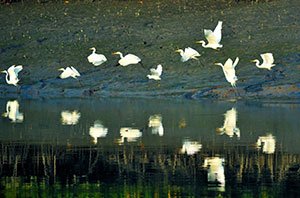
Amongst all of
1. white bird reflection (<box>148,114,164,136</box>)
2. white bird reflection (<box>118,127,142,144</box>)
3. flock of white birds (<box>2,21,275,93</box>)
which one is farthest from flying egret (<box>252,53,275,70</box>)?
white bird reflection (<box>118,127,142,144</box>)

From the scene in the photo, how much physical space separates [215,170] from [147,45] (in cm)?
1832

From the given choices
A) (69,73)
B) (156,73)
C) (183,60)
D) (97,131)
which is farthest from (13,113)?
(183,60)

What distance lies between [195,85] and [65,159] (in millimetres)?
13824

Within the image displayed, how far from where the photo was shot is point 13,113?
24797mm

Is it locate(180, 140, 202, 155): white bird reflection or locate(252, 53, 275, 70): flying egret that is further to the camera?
locate(252, 53, 275, 70): flying egret

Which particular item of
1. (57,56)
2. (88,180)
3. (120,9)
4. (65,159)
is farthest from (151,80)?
(88,180)

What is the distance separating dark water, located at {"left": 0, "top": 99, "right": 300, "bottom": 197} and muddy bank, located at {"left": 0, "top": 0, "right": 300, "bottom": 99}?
11.8 ft

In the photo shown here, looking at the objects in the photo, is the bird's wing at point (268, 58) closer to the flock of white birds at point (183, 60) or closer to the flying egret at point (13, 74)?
the flock of white birds at point (183, 60)

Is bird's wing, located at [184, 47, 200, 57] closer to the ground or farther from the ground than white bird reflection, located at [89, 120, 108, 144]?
farther from the ground

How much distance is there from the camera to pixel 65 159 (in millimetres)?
16562

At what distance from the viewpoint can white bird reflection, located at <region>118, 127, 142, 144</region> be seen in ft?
62.5

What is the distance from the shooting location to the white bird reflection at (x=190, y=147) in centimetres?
1730

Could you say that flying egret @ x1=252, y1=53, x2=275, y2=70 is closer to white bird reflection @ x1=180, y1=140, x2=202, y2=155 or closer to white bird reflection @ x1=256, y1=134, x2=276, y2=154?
white bird reflection @ x1=256, y1=134, x2=276, y2=154

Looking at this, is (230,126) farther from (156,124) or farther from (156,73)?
(156,73)
